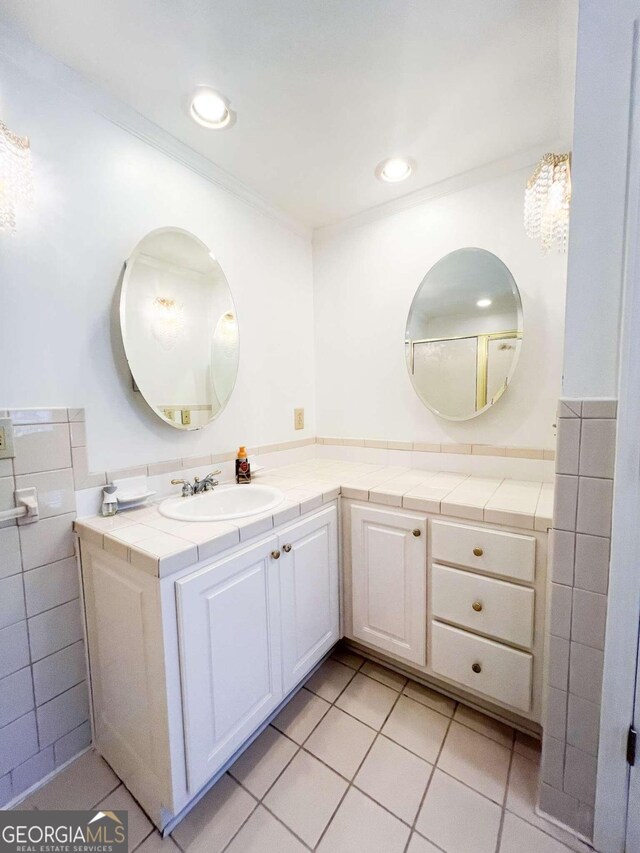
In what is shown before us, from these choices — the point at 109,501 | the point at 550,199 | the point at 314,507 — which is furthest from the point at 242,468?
the point at 550,199

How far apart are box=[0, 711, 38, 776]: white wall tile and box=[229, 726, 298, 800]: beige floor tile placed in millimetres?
630

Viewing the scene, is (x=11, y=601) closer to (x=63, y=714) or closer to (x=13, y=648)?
(x=13, y=648)

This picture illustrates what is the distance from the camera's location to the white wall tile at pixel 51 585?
1032 millimetres

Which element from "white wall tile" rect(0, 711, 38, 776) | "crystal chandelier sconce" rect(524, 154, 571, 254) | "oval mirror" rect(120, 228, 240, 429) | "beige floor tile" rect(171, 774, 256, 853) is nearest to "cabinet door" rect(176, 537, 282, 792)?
"beige floor tile" rect(171, 774, 256, 853)

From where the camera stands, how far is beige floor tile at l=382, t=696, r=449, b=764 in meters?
1.18

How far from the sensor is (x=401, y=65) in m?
1.07

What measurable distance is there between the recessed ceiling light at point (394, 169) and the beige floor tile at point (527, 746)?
7.76ft

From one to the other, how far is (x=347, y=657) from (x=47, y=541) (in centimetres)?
138

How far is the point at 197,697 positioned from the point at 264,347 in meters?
1.48

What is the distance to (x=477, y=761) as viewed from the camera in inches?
44.4

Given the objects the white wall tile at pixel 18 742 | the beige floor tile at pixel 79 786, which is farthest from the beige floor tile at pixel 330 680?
the white wall tile at pixel 18 742

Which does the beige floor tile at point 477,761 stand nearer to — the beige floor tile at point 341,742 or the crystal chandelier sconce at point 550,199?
the beige floor tile at point 341,742

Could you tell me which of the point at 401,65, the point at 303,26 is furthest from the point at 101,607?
the point at 401,65

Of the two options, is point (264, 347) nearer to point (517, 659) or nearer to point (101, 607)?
point (101, 607)
